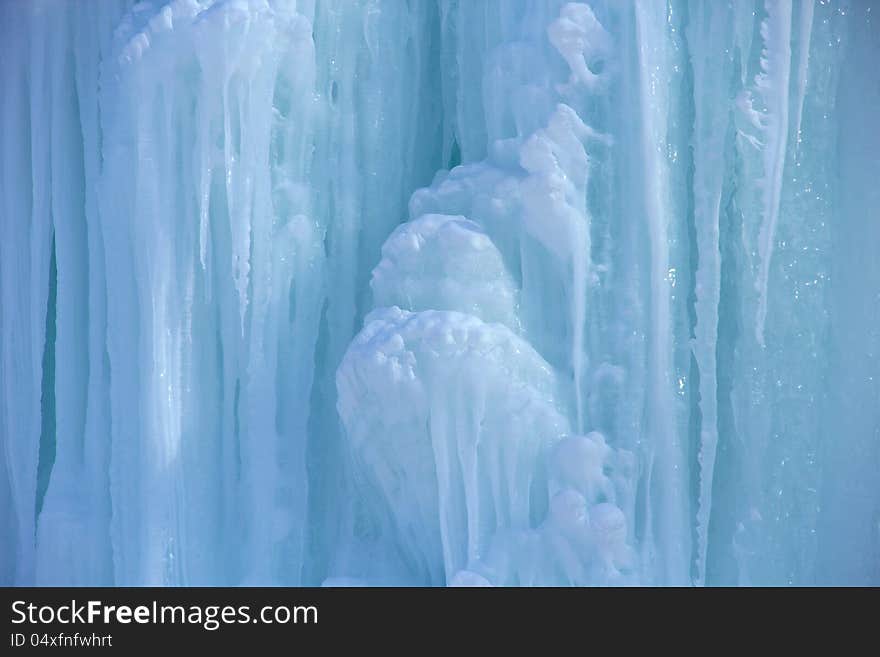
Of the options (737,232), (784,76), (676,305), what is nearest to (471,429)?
(676,305)

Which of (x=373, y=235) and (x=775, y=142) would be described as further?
(x=373, y=235)

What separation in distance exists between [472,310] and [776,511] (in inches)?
51.7

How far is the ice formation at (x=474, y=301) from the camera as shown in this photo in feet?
17.5

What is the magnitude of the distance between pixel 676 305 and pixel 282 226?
1.56 m

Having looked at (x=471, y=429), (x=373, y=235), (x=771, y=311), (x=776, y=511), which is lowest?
(x=776, y=511)

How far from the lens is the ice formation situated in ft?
17.5

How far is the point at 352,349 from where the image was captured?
5418 mm

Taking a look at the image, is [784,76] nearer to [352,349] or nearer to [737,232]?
[737,232]

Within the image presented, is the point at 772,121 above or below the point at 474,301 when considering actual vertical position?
above

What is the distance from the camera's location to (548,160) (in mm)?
5477

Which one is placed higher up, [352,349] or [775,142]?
[775,142]

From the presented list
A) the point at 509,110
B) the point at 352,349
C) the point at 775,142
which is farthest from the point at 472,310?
the point at 775,142

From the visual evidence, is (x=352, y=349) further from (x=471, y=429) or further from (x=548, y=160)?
(x=548, y=160)

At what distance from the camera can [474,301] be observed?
5.47m
